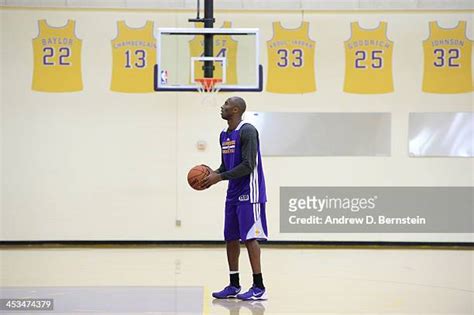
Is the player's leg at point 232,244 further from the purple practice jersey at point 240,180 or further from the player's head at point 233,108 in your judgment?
the player's head at point 233,108

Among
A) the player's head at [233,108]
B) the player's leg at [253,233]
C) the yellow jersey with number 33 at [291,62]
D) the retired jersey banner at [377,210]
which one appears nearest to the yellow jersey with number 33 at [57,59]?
the yellow jersey with number 33 at [291,62]

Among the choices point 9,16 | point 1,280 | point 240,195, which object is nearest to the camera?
point 240,195

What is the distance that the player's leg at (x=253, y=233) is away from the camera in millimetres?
6004

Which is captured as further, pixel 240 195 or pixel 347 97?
pixel 347 97

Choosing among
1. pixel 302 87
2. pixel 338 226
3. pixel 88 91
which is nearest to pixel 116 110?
pixel 88 91

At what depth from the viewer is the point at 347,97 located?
35.8 feet

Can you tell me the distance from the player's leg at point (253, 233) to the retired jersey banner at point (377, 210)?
4869 millimetres

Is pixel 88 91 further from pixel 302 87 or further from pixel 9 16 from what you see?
pixel 302 87

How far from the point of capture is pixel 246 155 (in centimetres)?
600

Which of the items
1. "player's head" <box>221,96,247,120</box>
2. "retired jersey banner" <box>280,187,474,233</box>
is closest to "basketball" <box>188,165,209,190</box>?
"player's head" <box>221,96,247,120</box>

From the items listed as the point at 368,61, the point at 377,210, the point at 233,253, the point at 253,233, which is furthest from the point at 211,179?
the point at 368,61

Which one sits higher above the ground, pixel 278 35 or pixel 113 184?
pixel 278 35

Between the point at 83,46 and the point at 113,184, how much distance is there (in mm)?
2086

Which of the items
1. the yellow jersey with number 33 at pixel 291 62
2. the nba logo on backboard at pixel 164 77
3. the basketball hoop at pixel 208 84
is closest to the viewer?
the basketball hoop at pixel 208 84
